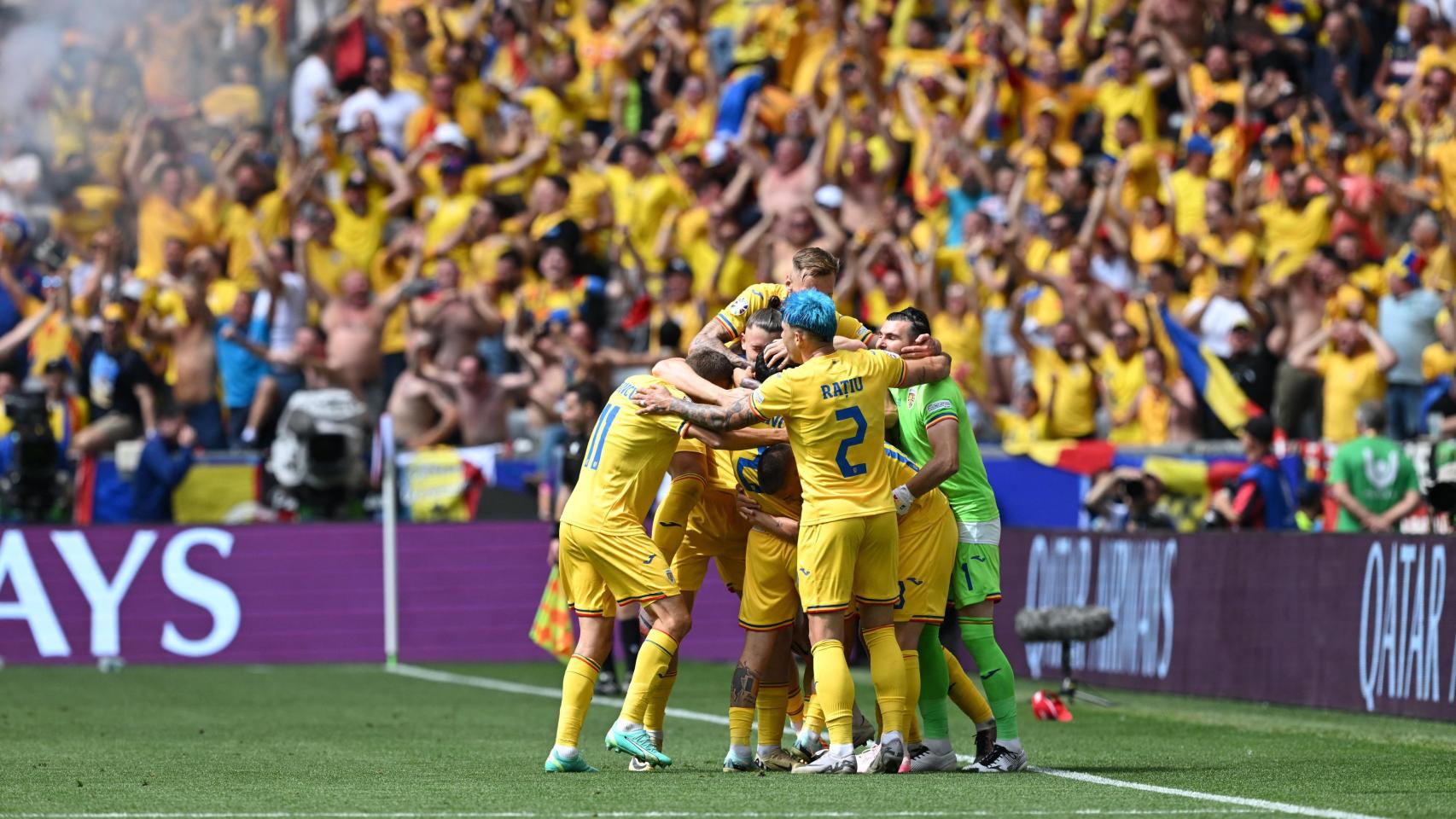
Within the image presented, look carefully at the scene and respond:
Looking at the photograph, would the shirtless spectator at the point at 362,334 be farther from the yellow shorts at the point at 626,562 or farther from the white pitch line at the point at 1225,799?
the white pitch line at the point at 1225,799

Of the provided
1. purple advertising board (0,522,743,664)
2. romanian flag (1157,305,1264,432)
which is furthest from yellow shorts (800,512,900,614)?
purple advertising board (0,522,743,664)

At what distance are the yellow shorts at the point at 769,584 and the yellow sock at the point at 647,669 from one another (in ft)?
1.32

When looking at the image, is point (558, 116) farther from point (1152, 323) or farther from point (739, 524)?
point (739, 524)

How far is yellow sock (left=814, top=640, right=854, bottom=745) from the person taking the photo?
980 centimetres

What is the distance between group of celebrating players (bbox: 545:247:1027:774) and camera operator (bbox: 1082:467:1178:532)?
261 inches

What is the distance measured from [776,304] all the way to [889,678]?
203cm

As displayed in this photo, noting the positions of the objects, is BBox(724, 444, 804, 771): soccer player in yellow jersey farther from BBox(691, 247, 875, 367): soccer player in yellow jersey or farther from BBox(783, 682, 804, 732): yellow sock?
BBox(783, 682, 804, 732): yellow sock

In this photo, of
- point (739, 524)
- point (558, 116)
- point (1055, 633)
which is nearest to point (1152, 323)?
point (1055, 633)

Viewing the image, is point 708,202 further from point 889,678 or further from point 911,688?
point 889,678

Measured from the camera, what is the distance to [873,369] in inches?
392

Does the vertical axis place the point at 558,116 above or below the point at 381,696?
above

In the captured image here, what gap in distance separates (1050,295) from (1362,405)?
4963mm

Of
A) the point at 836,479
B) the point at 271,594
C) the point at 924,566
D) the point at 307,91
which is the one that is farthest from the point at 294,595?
the point at 836,479

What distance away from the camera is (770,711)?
1066 cm
